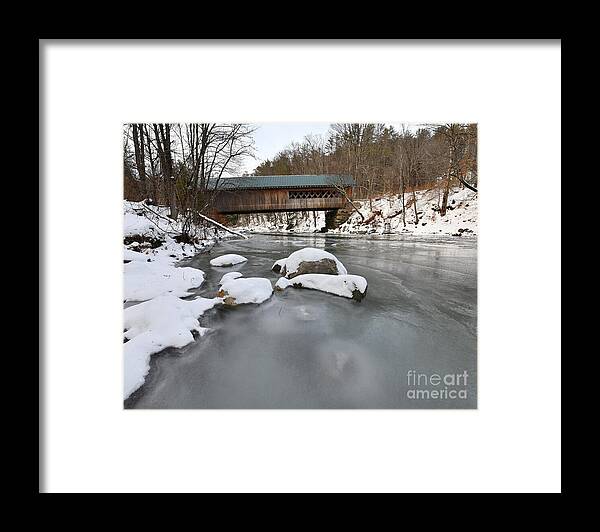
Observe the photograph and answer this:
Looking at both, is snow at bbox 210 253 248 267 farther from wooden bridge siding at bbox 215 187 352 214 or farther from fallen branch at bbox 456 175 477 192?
fallen branch at bbox 456 175 477 192

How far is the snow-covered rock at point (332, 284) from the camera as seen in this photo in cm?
229

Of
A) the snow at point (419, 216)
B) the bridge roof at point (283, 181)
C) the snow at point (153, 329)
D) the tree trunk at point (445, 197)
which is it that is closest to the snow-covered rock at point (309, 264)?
the snow at point (419, 216)

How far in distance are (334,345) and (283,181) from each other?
1367mm

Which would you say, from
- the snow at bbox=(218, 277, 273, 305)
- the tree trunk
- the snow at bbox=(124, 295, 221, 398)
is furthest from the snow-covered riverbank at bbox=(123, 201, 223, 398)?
the tree trunk

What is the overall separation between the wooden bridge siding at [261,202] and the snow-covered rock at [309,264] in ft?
1.39

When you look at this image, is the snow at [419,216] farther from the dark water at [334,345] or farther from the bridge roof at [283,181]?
the bridge roof at [283,181]

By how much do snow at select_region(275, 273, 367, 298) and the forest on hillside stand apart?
33.6 inches

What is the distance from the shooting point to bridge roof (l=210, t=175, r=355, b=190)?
7.86 feet

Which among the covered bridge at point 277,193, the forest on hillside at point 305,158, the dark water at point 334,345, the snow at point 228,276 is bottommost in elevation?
the dark water at point 334,345

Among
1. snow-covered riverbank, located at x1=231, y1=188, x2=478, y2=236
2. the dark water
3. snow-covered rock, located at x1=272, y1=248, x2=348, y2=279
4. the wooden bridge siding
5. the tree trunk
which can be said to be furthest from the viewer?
the wooden bridge siding

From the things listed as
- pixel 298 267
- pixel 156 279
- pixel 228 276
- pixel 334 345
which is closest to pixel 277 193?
pixel 298 267

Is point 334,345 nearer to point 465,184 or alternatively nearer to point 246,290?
point 246,290
